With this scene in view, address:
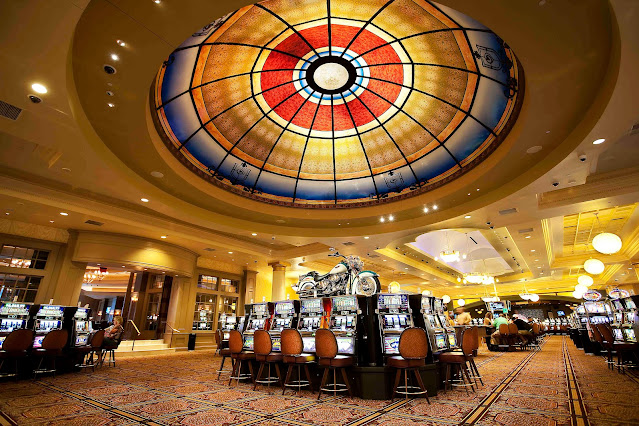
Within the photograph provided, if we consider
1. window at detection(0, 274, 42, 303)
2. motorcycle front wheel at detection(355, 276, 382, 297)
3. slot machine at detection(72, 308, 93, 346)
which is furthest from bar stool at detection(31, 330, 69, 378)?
motorcycle front wheel at detection(355, 276, 382, 297)

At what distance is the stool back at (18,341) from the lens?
548 cm

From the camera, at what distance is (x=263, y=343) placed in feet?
17.3

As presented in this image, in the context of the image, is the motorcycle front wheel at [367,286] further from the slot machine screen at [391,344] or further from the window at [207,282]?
the window at [207,282]

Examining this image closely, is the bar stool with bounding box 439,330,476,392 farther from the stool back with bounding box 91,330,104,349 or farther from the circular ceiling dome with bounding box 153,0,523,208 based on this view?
the stool back with bounding box 91,330,104,349

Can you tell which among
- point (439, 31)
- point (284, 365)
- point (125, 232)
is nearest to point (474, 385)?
point (284, 365)

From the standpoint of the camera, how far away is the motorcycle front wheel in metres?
5.66

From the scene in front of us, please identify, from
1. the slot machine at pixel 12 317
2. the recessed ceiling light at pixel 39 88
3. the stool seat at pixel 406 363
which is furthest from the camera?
the slot machine at pixel 12 317

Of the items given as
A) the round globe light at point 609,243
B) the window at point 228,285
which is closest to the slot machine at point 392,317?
the round globe light at point 609,243

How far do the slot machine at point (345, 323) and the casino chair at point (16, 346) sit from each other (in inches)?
212

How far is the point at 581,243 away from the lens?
41.0 ft

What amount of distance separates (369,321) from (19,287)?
10.0 meters

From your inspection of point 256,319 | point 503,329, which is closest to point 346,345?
point 256,319

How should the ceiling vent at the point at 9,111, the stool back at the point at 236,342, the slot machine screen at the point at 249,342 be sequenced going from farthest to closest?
the slot machine screen at the point at 249,342 → the stool back at the point at 236,342 → the ceiling vent at the point at 9,111

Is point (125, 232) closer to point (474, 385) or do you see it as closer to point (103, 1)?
point (103, 1)
